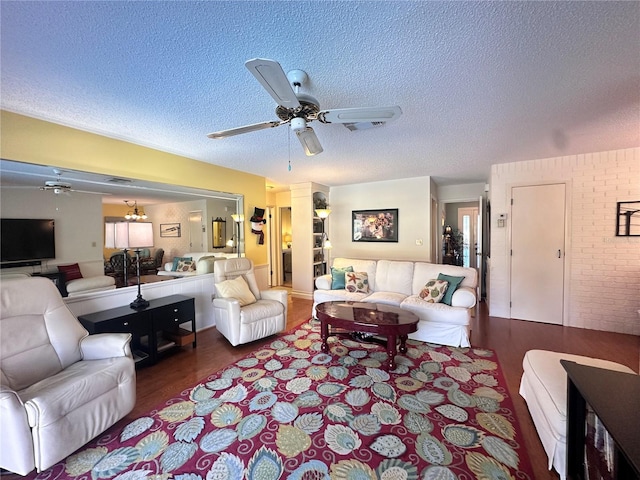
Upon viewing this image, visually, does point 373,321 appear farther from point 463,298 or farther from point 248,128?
point 248,128

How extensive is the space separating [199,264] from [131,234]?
3.93 feet

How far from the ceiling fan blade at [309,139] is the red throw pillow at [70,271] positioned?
99.0 inches

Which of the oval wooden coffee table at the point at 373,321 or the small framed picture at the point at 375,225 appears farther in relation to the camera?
the small framed picture at the point at 375,225

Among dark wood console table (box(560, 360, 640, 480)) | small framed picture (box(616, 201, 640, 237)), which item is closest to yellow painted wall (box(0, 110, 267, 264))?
dark wood console table (box(560, 360, 640, 480))

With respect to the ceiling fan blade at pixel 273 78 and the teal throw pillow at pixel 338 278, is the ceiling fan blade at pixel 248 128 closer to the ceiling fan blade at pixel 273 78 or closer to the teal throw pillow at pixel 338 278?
the ceiling fan blade at pixel 273 78

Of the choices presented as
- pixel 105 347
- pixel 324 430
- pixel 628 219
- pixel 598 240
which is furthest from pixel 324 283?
pixel 628 219

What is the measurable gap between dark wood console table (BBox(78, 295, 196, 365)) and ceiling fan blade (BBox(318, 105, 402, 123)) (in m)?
2.55

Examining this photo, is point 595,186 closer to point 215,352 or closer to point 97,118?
point 215,352

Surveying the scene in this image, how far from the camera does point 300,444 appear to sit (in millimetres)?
1729

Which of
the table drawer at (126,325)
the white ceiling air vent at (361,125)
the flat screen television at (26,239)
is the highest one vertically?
the white ceiling air vent at (361,125)

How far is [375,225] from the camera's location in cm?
569

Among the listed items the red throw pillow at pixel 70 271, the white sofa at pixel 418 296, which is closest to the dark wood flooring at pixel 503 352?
the white sofa at pixel 418 296

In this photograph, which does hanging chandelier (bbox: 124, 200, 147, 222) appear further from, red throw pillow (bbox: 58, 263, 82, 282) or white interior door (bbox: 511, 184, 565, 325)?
white interior door (bbox: 511, 184, 565, 325)

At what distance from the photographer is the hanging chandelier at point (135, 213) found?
10.1 ft
